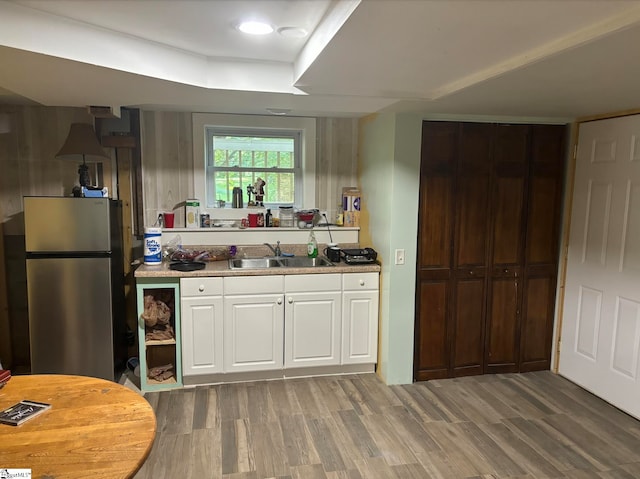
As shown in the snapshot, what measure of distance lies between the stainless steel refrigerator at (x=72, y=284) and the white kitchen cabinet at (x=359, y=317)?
174 cm

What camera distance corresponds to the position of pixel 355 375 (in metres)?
3.71

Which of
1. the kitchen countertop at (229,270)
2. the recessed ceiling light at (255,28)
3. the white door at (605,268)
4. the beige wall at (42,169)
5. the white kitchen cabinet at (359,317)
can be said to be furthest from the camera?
the white kitchen cabinet at (359,317)

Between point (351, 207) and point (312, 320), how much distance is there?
109 centimetres

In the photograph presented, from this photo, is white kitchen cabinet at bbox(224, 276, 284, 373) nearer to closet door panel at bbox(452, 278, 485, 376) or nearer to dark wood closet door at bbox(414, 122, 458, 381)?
dark wood closet door at bbox(414, 122, 458, 381)

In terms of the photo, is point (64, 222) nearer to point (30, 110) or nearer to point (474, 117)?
point (30, 110)

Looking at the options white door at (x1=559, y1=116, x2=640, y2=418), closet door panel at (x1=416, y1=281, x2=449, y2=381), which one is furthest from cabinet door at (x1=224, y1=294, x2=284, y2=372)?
white door at (x1=559, y1=116, x2=640, y2=418)

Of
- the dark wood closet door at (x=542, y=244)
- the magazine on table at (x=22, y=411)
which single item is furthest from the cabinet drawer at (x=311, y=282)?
the magazine on table at (x=22, y=411)

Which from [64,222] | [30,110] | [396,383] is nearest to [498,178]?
[396,383]

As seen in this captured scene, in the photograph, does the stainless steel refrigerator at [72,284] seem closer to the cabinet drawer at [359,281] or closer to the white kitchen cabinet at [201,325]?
the white kitchen cabinet at [201,325]

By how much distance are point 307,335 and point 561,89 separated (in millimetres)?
2377

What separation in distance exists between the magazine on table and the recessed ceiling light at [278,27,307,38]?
72.3 inches

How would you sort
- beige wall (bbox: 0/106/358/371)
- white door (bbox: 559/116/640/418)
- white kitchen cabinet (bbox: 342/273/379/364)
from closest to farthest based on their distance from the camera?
white door (bbox: 559/116/640/418) < beige wall (bbox: 0/106/358/371) < white kitchen cabinet (bbox: 342/273/379/364)

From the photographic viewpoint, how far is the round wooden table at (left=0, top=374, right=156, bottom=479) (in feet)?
4.22

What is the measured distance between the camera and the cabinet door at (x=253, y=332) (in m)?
3.40
